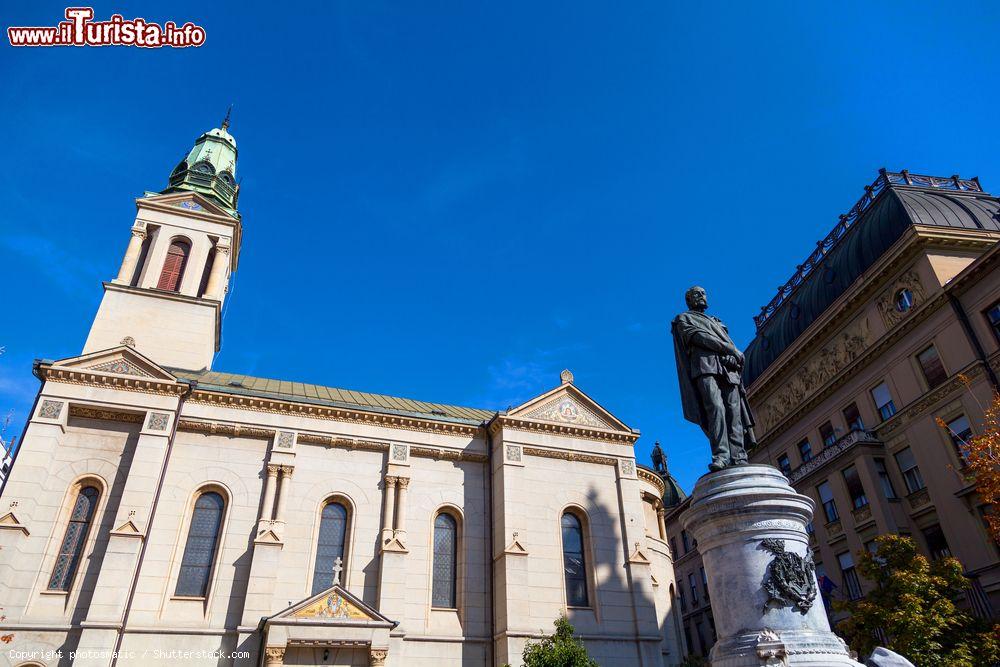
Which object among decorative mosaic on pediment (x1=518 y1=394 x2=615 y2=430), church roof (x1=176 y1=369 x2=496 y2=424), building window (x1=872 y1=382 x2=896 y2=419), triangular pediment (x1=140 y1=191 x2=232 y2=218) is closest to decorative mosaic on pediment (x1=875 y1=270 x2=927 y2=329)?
building window (x1=872 y1=382 x2=896 y2=419)

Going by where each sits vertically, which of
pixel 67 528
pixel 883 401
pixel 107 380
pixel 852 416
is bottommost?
pixel 67 528

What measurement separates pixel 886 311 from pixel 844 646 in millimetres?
28653

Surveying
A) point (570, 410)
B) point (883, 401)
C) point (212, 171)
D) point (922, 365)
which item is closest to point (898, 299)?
point (922, 365)

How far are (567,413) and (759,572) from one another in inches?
796

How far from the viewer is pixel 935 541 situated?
28.5 m

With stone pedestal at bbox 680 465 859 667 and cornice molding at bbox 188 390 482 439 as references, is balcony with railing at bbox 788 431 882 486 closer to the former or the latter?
cornice molding at bbox 188 390 482 439

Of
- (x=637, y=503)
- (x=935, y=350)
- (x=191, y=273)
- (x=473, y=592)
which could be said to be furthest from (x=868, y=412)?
(x=191, y=273)

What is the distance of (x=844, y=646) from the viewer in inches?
340

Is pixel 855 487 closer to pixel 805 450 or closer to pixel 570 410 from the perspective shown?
pixel 805 450

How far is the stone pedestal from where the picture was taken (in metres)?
8.39

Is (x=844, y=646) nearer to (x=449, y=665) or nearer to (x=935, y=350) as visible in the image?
(x=449, y=665)

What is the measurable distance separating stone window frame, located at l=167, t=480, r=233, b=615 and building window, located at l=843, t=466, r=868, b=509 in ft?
96.3

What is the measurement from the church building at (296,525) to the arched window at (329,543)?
57 mm

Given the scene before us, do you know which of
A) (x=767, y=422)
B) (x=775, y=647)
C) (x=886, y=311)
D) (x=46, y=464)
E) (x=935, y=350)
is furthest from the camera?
(x=767, y=422)
